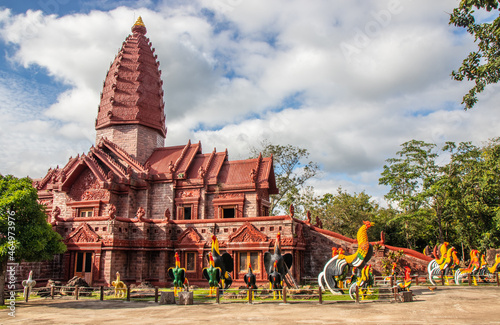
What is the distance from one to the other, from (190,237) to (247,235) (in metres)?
3.71

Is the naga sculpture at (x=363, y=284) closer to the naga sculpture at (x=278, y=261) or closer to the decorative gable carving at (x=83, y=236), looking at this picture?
the naga sculpture at (x=278, y=261)

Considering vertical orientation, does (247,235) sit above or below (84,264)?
above

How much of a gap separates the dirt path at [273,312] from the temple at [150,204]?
616cm

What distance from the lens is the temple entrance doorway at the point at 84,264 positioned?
22703 millimetres

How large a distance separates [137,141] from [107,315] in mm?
19887

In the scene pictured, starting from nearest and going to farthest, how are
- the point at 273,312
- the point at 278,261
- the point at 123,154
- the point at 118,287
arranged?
the point at 273,312, the point at 278,261, the point at 118,287, the point at 123,154

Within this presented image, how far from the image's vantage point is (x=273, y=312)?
1343 cm

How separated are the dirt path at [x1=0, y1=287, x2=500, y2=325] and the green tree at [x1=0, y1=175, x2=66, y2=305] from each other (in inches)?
82.9

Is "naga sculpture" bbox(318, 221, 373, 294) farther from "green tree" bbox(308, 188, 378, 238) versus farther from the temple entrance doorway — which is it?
"green tree" bbox(308, 188, 378, 238)

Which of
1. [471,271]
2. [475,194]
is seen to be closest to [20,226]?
[471,271]

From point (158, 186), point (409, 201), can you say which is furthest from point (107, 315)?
point (409, 201)

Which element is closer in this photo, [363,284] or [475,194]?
[363,284]

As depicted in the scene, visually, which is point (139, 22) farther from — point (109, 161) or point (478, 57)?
point (478, 57)

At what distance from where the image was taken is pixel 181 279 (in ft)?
→ 61.4
